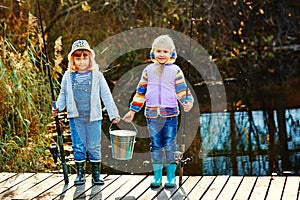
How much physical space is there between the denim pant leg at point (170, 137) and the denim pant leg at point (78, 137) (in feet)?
1.79

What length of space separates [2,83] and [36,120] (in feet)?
1.55

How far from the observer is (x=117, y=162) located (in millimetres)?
6648

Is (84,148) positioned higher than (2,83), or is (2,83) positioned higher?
(2,83)

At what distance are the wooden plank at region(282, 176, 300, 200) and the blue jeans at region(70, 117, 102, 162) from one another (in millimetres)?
1235

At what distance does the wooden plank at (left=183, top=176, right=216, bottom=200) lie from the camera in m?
4.62

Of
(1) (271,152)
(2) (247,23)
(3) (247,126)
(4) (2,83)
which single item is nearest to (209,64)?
(2) (247,23)

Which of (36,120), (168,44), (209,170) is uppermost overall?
(168,44)

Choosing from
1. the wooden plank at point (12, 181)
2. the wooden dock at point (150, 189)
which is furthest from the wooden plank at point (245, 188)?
the wooden plank at point (12, 181)

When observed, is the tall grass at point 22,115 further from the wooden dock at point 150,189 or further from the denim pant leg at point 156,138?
the denim pant leg at point 156,138

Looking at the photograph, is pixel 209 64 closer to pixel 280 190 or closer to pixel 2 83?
pixel 2 83

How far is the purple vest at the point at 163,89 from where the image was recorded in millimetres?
4777

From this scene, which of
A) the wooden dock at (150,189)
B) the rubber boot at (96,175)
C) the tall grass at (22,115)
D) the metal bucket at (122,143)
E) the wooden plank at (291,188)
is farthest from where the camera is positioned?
the tall grass at (22,115)

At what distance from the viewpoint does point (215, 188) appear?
479cm

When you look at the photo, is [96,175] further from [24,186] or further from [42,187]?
[24,186]
